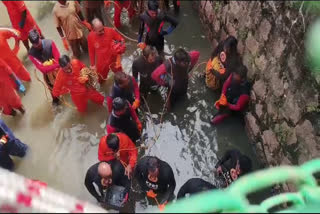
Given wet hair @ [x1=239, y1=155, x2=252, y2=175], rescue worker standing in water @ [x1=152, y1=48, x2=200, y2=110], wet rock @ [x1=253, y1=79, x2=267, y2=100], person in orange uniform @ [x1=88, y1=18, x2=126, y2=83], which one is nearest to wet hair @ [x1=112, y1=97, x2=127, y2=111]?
rescue worker standing in water @ [x1=152, y1=48, x2=200, y2=110]

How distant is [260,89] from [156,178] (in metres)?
2.27

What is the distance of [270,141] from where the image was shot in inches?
231

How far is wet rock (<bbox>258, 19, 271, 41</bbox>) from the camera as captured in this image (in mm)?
5663

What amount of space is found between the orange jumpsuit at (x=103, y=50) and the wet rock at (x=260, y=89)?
99.1 inches

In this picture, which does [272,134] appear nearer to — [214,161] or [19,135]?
[214,161]

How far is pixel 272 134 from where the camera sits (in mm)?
5797

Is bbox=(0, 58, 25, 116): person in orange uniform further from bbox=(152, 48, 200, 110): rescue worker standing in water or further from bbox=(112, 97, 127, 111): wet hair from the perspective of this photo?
bbox=(152, 48, 200, 110): rescue worker standing in water

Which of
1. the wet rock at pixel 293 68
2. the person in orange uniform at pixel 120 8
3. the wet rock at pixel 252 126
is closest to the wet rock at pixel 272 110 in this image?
the wet rock at pixel 252 126

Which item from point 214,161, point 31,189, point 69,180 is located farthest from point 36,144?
point 31,189

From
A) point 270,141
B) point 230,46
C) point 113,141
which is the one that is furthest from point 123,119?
point 270,141

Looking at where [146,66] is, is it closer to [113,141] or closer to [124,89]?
[124,89]

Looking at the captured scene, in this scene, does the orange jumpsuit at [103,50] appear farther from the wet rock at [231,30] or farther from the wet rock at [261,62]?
the wet rock at [261,62]

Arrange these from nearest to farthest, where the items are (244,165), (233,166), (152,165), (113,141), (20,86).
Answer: (152,165)
(113,141)
(244,165)
(233,166)
(20,86)

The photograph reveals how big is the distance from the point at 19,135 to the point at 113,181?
2.49 meters
